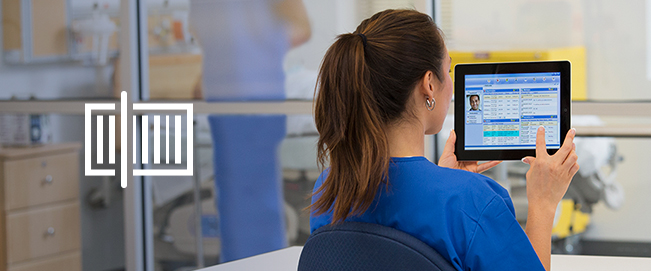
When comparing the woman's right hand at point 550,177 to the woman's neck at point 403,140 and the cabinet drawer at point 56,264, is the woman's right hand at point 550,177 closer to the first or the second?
A: the woman's neck at point 403,140

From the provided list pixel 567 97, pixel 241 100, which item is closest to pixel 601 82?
pixel 567 97

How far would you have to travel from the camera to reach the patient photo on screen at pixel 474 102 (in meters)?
1.10

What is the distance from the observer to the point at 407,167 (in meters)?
0.82

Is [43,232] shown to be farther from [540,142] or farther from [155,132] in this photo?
[540,142]

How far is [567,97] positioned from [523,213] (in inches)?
74.9

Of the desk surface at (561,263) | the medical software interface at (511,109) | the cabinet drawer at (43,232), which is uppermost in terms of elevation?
the medical software interface at (511,109)

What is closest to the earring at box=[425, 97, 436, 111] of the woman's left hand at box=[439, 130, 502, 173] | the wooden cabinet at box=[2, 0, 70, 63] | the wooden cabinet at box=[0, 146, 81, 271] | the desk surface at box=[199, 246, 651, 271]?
the woman's left hand at box=[439, 130, 502, 173]

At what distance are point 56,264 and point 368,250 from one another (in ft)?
7.73

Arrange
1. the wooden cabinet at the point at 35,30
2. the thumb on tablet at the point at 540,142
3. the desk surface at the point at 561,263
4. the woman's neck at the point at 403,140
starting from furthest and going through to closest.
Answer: the wooden cabinet at the point at 35,30 < the desk surface at the point at 561,263 < the thumb on tablet at the point at 540,142 < the woman's neck at the point at 403,140

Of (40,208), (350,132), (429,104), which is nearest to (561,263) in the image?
(429,104)

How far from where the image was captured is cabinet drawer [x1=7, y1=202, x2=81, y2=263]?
2.57 meters

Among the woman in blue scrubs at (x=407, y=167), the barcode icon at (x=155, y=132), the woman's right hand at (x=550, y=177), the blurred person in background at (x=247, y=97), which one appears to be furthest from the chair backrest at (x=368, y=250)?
the barcode icon at (x=155, y=132)

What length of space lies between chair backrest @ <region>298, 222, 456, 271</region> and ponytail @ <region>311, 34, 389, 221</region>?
30 mm

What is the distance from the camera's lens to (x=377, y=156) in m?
0.81
